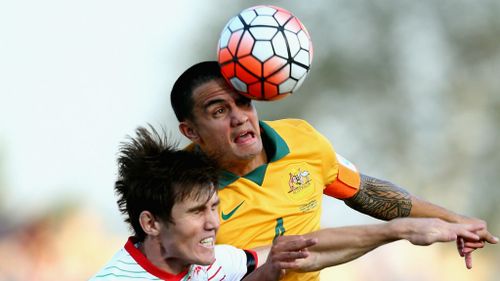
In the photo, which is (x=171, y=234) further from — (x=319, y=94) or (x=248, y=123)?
(x=319, y=94)

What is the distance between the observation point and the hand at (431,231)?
4188 mm

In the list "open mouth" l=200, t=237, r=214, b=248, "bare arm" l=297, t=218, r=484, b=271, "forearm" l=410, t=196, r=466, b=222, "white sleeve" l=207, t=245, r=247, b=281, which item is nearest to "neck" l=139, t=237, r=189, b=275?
"open mouth" l=200, t=237, r=214, b=248

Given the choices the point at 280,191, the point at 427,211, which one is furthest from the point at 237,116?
the point at 427,211

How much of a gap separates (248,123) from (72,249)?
6.20 metres

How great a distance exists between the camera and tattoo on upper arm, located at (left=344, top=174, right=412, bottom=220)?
5254 millimetres

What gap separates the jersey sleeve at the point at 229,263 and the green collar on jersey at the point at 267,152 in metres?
0.46

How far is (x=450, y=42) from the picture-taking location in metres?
13.4

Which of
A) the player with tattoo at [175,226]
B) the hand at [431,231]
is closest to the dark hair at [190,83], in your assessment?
the player with tattoo at [175,226]

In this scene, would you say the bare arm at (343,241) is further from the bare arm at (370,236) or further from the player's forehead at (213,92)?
the player's forehead at (213,92)

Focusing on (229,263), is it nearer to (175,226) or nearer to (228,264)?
(228,264)

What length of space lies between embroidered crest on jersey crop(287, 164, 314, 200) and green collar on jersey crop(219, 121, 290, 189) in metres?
0.11

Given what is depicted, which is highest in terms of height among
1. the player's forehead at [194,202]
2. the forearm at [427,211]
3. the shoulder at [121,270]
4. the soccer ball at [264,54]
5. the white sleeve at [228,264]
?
the soccer ball at [264,54]

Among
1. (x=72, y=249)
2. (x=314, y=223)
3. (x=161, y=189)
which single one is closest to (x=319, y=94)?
(x=72, y=249)

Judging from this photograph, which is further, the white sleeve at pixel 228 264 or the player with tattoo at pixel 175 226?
the white sleeve at pixel 228 264
